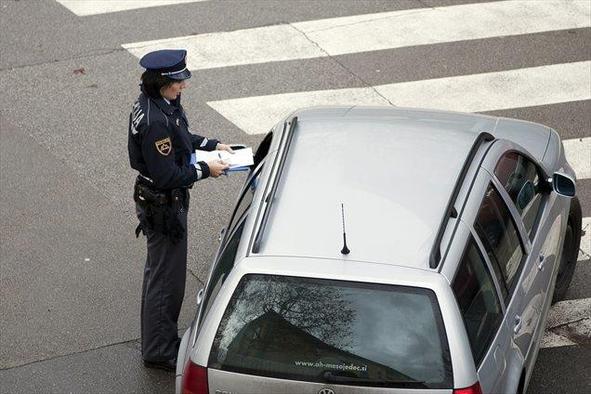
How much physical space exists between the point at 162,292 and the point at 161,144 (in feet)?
3.44

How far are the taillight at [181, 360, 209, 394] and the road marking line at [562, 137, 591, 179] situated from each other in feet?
16.1

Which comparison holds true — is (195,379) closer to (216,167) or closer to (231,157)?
(216,167)

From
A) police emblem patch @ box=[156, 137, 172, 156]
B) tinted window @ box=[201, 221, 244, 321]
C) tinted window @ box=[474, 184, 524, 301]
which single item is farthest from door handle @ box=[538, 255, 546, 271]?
police emblem patch @ box=[156, 137, 172, 156]

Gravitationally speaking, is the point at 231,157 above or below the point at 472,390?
below

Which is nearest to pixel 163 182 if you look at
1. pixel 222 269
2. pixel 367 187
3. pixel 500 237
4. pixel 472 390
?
pixel 222 269

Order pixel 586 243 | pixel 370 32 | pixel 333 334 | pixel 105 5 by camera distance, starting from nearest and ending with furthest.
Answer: pixel 333 334
pixel 586 243
pixel 370 32
pixel 105 5

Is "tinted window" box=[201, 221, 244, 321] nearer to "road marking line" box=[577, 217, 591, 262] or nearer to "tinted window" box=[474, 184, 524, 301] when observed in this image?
"tinted window" box=[474, 184, 524, 301]

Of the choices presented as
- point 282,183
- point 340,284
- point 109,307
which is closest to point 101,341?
point 109,307

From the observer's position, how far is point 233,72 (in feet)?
38.0

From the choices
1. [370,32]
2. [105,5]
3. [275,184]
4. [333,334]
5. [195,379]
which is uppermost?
[275,184]

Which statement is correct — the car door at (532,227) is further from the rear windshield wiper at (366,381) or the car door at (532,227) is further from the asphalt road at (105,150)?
the rear windshield wiper at (366,381)

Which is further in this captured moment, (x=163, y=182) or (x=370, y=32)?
(x=370, y=32)

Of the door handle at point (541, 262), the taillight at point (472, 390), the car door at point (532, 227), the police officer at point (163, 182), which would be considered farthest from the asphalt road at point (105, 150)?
the taillight at point (472, 390)

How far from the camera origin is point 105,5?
1291 cm
